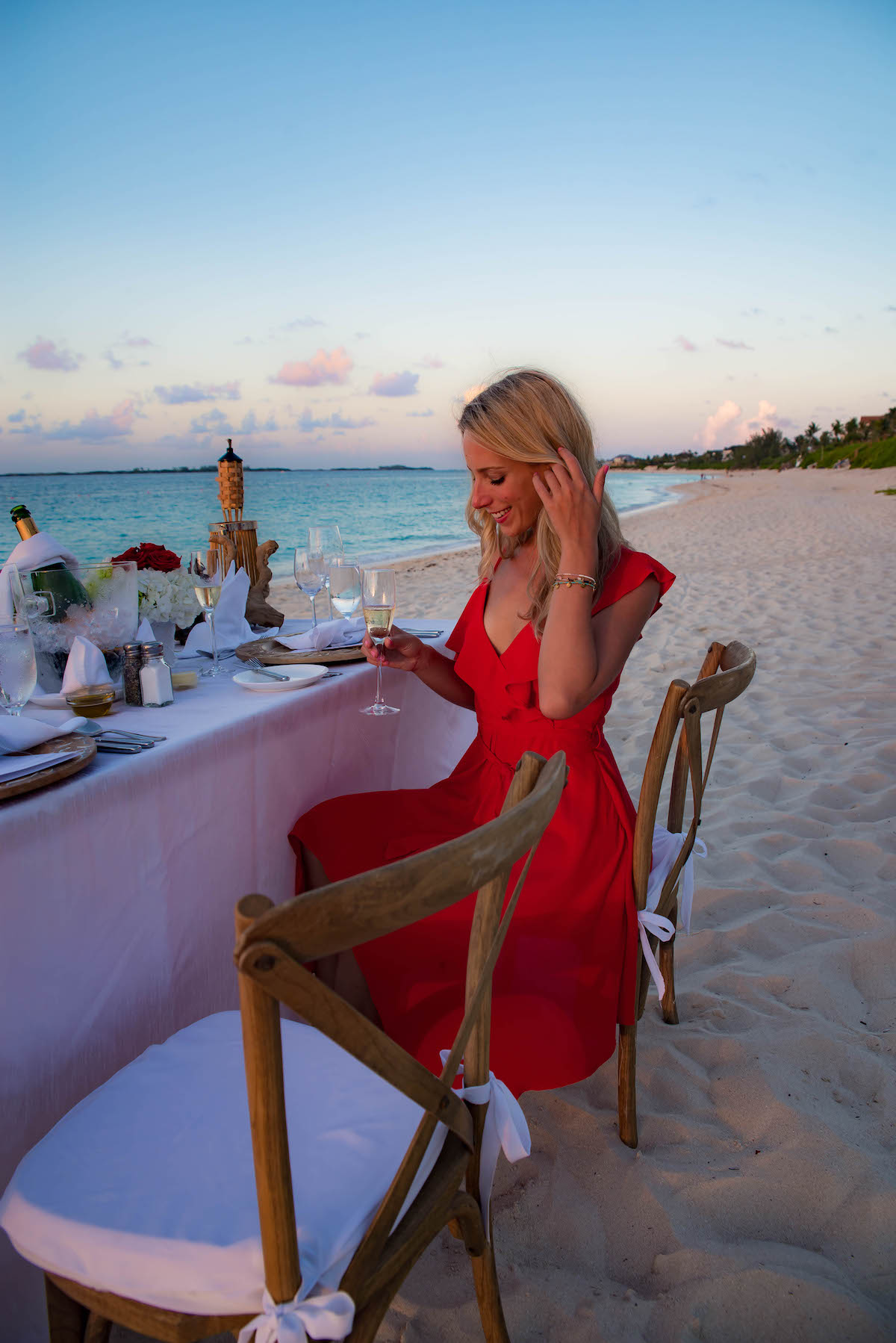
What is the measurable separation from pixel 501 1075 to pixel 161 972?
0.66 metres

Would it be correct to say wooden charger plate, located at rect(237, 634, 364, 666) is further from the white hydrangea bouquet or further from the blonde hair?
the blonde hair

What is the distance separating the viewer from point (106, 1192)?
900 millimetres

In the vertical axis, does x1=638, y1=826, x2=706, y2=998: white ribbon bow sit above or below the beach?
above

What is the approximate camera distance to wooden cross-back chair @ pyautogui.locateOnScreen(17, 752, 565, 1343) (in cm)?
58

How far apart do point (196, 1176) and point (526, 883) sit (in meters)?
0.88

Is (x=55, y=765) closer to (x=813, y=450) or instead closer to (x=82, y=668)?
(x=82, y=668)

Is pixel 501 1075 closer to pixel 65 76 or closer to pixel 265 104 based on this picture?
pixel 265 104

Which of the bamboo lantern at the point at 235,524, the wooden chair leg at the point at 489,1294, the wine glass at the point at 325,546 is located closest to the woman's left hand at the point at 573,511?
the wine glass at the point at 325,546

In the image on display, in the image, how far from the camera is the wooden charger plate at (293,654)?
2.11 metres

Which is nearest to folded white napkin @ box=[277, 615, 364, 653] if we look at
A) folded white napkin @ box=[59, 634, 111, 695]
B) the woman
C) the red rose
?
the woman

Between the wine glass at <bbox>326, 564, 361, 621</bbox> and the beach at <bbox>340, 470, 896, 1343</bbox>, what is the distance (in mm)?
1394

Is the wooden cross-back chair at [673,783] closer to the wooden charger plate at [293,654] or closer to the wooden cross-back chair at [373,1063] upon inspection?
the wooden cross-back chair at [373,1063]

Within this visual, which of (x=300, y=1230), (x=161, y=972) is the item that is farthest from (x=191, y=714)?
(x=300, y=1230)

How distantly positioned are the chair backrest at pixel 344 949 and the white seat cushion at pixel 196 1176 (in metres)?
0.08
